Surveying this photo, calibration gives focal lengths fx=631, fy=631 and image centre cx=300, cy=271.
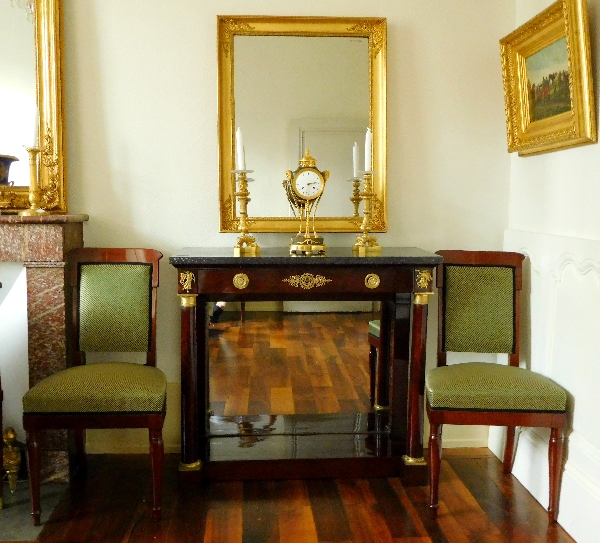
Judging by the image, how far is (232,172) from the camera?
9.75 ft

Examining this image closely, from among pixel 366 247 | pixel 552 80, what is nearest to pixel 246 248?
pixel 366 247

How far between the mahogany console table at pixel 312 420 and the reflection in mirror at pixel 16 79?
94cm

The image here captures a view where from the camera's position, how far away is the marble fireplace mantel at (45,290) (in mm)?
2717

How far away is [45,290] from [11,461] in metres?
0.76

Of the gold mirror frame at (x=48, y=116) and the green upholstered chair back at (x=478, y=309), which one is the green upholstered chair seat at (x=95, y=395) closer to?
the gold mirror frame at (x=48, y=116)

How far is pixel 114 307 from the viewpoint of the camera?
2.86m


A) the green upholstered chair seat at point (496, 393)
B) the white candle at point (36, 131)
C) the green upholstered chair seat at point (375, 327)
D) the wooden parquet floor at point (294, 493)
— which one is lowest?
the wooden parquet floor at point (294, 493)

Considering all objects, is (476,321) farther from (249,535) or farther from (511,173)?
(249,535)

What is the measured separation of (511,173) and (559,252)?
711 mm

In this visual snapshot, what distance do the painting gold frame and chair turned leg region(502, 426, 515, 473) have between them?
1.29m

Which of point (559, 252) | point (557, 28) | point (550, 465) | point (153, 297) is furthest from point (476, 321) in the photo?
point (153, 297)

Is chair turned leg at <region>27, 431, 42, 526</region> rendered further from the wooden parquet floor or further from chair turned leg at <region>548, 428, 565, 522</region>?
chair turned leg at <region>548, 428, 565, 522</region>

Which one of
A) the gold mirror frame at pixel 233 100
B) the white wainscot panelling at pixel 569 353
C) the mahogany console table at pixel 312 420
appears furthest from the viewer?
the gold mirror frame at pixel 233 100

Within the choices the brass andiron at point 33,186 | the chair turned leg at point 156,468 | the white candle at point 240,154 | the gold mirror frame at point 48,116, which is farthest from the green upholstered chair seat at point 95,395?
the white candle at point 240,154
